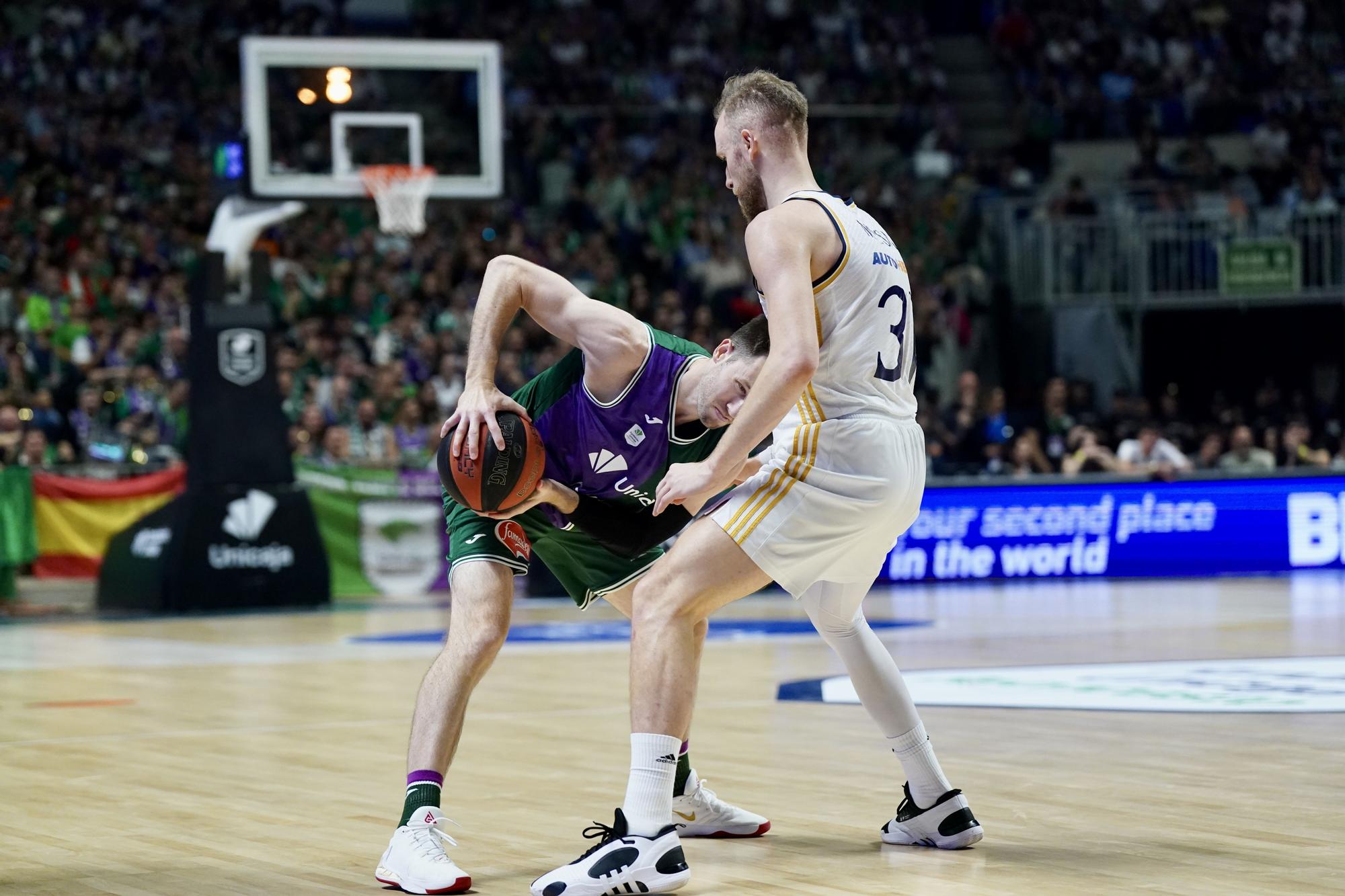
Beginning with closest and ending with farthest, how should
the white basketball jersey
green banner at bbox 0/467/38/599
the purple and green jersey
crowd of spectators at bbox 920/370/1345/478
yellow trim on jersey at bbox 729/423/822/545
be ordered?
yellow trim on jersey at bbox 729/423/822/545, the white basketball jersey, the purple and green jersey, green banner at bbox 0/467/38/599, crowd of spectators at bbox 920/370/1345/478

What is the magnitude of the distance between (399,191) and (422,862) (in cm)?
1109

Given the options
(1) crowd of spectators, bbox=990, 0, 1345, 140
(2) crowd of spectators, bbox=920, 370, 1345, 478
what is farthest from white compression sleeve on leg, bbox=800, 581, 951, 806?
(1) crowd of spectators, bbox=990, 0, 1345, 140

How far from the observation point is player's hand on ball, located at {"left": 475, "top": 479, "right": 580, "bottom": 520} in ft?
16.6

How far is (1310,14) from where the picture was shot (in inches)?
1070

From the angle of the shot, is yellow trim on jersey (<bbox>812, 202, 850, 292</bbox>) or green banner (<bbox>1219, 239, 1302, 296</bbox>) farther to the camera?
green banner (<bbox>1219, 239, 1302, 296</bbox>)

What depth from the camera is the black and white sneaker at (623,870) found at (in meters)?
4.53

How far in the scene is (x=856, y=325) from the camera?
16.3 ft

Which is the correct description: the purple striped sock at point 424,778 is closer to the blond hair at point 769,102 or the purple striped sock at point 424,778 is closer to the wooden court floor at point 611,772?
the wooden court floor at point 611,772

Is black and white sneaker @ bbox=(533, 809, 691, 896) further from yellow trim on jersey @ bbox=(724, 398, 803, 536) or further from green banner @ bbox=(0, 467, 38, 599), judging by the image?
green banner @ bbox=(0, 467, 38, 599)

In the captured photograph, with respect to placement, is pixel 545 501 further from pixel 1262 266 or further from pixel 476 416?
pixel 1262 266

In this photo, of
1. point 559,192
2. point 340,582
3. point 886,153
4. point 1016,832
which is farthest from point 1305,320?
point 1016,832

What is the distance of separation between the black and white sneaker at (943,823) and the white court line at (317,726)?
327cm

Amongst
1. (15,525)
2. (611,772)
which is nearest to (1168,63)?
(15,525)

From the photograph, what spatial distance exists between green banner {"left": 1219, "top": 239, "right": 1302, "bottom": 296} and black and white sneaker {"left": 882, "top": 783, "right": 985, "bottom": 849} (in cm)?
1826
